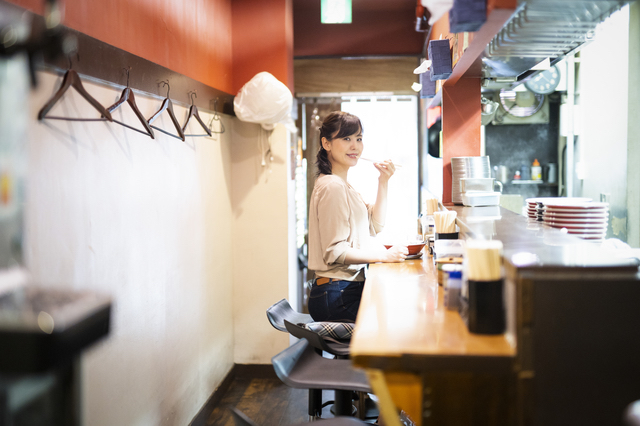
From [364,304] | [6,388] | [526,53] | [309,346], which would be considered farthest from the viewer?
[526,53]

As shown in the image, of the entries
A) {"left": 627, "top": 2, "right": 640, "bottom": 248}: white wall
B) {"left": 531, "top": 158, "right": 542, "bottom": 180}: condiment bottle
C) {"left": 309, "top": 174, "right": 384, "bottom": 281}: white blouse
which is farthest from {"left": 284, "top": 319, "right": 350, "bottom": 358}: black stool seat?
{"left": 531, "top": 158, "right": 542, "bottom": 180}: condiment bottle

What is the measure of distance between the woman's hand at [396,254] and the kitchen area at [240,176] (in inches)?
2.2

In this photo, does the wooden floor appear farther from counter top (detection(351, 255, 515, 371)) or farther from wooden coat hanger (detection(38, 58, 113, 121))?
wooden coat hanger (detection(38, 58, 113, 121))

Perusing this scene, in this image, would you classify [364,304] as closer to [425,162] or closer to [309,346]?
[309,346]

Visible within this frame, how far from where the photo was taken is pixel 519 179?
536cm

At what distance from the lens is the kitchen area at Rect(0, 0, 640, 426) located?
1196 mm

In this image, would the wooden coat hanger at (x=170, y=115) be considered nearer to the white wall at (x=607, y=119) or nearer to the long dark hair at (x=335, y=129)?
the long dark hair at (x=335, y=129)

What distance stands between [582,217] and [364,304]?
108 cm

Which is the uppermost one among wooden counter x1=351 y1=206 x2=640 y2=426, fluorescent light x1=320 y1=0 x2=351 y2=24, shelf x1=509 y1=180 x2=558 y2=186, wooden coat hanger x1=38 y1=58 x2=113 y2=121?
fluorescent light x1=320 y1=0 x2=351 y2=24

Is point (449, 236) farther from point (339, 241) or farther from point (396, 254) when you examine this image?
point (339, 241)

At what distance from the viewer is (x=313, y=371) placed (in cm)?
185

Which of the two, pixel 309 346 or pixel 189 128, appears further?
pixel 189 128

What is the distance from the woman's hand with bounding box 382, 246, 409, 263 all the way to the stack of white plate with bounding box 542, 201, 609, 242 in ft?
2.09

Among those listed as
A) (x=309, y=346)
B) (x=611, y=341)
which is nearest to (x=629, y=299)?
(x=611, y=341)
